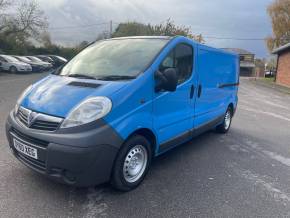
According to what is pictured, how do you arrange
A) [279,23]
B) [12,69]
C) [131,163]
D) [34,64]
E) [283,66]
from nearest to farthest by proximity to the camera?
[131,163], [12,69], [34,64], [283,66], [279,23]

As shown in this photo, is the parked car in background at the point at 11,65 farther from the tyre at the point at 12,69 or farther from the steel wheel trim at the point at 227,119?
the steel wheel trim at the point at 227,119

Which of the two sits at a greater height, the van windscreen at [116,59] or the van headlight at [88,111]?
the van windscreen at [116,59]

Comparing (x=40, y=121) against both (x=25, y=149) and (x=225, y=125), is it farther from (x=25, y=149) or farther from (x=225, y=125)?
(x=225, y=125)

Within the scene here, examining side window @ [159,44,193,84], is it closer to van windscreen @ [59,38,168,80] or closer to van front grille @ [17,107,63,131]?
van windscreen @ [59,38,168,80]

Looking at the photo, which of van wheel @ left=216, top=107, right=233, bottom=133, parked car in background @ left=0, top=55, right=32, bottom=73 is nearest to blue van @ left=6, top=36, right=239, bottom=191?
van wheel @ left=216, top=107, right=233, bottom=133

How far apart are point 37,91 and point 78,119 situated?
2.99ft

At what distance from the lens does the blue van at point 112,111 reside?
302 centimetres

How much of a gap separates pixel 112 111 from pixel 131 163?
32.4 inches

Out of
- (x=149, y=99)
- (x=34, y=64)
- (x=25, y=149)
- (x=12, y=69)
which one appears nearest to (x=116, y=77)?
(x=149, y=99)

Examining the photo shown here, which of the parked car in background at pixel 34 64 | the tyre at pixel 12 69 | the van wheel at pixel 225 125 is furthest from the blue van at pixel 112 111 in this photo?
the parked car in background at pixel 34 64

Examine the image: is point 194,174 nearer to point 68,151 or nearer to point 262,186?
point 262,186

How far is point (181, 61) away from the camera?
4.32 m

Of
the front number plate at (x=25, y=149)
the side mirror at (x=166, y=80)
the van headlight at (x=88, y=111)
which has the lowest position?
the front number plate at (x=25, y=149)

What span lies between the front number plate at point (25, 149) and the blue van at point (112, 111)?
0.01 meters
